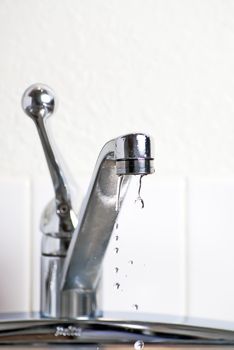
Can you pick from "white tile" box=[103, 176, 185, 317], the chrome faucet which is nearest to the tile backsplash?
"white tile" box=[103, 176, 185, 317]

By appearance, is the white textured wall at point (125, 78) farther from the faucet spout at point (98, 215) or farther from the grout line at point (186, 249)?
the faucet spout at point (98, 215)

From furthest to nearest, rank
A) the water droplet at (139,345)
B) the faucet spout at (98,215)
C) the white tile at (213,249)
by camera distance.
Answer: the white tile at (213,249) → the water droplet at (139,345) → the faucet spout at (98,215)

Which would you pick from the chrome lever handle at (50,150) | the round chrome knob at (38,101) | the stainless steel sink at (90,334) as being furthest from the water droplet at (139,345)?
the round chrome knob at (38,101)

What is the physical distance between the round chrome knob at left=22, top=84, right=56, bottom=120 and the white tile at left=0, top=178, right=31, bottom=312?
0.48ft

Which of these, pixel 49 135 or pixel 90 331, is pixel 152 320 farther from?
pixel 49 135

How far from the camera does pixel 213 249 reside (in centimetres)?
78

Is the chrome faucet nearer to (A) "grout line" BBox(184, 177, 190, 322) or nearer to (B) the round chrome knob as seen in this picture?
(B) the round chrome knob

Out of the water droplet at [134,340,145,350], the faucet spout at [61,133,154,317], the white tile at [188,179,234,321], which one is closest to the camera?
the faucet spout at [61,133,154,317]

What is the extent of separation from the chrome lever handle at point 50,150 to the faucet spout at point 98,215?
4 cm

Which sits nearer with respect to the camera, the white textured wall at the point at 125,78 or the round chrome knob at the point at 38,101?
the round chrome knob at the point at 38,101

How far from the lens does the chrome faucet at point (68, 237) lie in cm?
61

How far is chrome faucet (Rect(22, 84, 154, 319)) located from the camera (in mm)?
614

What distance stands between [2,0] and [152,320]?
40cm

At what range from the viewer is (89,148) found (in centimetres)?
79
